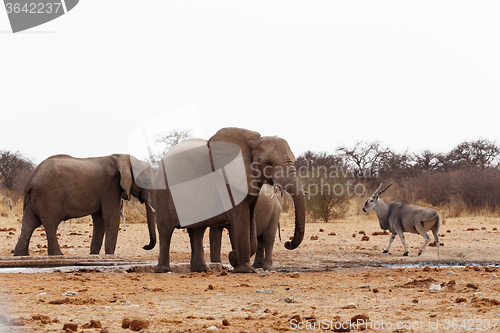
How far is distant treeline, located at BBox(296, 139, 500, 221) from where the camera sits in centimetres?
Result: 2378

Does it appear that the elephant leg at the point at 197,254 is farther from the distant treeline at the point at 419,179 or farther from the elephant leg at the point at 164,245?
the distant treeline at the point at 419,179

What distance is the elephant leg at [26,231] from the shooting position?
37.9 ft

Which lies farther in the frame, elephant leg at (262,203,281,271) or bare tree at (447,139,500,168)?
bare tree at (447,139,500,168)

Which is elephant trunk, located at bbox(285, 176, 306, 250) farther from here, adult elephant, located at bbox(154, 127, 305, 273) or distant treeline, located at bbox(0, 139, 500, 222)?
distant treeline, located at bbox(0, 139, 500, 222)

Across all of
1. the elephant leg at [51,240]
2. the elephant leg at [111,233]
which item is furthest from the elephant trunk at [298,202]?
the elephant leg at [51,240]

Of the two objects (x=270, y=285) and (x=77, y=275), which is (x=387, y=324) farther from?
(x=77, y=275)

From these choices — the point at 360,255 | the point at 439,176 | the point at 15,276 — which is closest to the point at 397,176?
the point at 439,176

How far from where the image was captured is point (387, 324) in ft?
15.2

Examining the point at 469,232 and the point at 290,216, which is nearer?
the point at 469,232

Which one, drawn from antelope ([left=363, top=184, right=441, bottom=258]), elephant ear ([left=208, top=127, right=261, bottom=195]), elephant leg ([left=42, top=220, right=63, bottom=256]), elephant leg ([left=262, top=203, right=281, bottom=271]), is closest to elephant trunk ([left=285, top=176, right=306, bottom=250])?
elephant ear ([left=208, top=127, right=261, bottom=195])

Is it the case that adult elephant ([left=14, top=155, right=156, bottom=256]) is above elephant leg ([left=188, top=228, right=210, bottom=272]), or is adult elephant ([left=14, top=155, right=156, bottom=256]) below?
above

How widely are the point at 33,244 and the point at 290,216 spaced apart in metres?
11.5

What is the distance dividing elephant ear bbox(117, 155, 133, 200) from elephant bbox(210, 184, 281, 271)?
3.13 m

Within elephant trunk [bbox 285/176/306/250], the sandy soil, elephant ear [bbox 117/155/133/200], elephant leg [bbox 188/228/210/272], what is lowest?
the sandy soil
